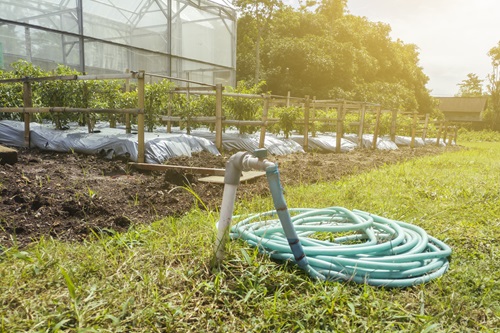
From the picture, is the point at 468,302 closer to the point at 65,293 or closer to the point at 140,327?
the point at 140,327

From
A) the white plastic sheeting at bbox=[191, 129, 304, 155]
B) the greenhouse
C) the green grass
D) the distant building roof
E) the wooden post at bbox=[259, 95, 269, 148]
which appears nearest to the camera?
the green grass

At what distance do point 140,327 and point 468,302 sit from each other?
150 centimetres

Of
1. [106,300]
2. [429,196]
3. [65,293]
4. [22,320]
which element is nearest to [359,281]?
[106,300]

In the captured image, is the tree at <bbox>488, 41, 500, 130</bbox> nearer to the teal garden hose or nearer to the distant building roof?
the distant building roof

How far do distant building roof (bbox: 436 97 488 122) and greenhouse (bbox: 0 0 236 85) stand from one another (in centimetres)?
4595

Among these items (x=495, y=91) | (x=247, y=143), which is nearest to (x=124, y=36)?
(x=247, y=143)

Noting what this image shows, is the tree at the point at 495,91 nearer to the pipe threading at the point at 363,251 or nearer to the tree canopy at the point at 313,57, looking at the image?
the tree canopy at the point at 313,57

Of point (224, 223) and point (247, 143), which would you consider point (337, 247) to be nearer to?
point (224, 223)

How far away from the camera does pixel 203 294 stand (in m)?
1.68

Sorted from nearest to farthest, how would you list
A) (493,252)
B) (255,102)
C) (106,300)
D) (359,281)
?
A: (106,300), (359,281), (493,252), (255,102)

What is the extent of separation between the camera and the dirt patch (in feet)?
8.68

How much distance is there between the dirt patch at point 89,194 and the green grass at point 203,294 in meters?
0.37

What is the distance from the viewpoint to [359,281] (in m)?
1.88

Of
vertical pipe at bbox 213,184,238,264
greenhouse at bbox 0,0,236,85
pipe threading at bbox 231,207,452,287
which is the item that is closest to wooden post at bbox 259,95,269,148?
greenhouse at bbox 0,0,236,85
